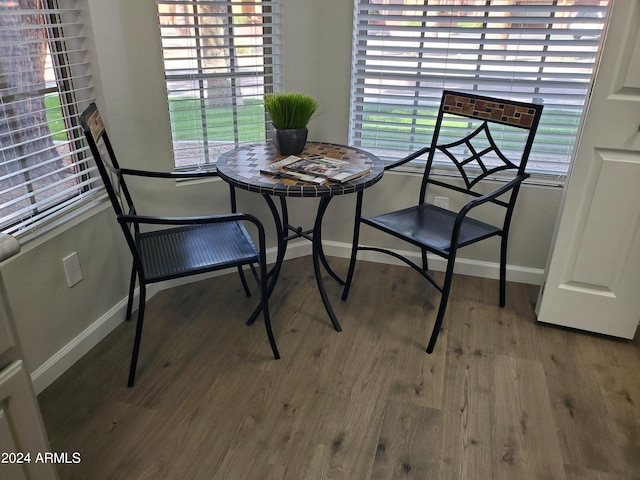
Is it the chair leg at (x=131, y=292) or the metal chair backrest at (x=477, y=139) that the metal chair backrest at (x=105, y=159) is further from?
the metal chair backrest at (x=477, y=139)

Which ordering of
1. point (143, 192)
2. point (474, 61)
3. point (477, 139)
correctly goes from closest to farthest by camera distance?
point (143, 192) < point (474, 61) < point (477, 139)

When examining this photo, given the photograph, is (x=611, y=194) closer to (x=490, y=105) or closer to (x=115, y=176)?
(x=490, y=105)

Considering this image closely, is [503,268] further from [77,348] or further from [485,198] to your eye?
[77,348]

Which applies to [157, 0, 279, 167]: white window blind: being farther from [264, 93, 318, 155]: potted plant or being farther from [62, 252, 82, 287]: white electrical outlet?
[62, 252, 82, 287]: white electrical outlet

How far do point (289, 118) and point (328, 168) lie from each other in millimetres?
325

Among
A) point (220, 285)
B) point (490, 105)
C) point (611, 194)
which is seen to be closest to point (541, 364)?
point (611, 194)

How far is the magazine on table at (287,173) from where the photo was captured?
6.28 feet

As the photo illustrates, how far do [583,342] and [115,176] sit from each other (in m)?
2.21

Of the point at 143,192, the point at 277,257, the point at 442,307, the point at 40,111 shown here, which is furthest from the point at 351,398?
the point at 40,111

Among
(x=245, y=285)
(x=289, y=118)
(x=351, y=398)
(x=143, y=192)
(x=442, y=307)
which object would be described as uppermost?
(x=289, y=118)

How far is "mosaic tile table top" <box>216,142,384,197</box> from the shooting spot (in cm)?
185

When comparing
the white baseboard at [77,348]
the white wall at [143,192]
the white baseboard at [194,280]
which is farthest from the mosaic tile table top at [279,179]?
the white baseboard at [77,348]

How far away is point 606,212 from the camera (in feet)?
6.76

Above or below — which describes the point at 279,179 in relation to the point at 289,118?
below
